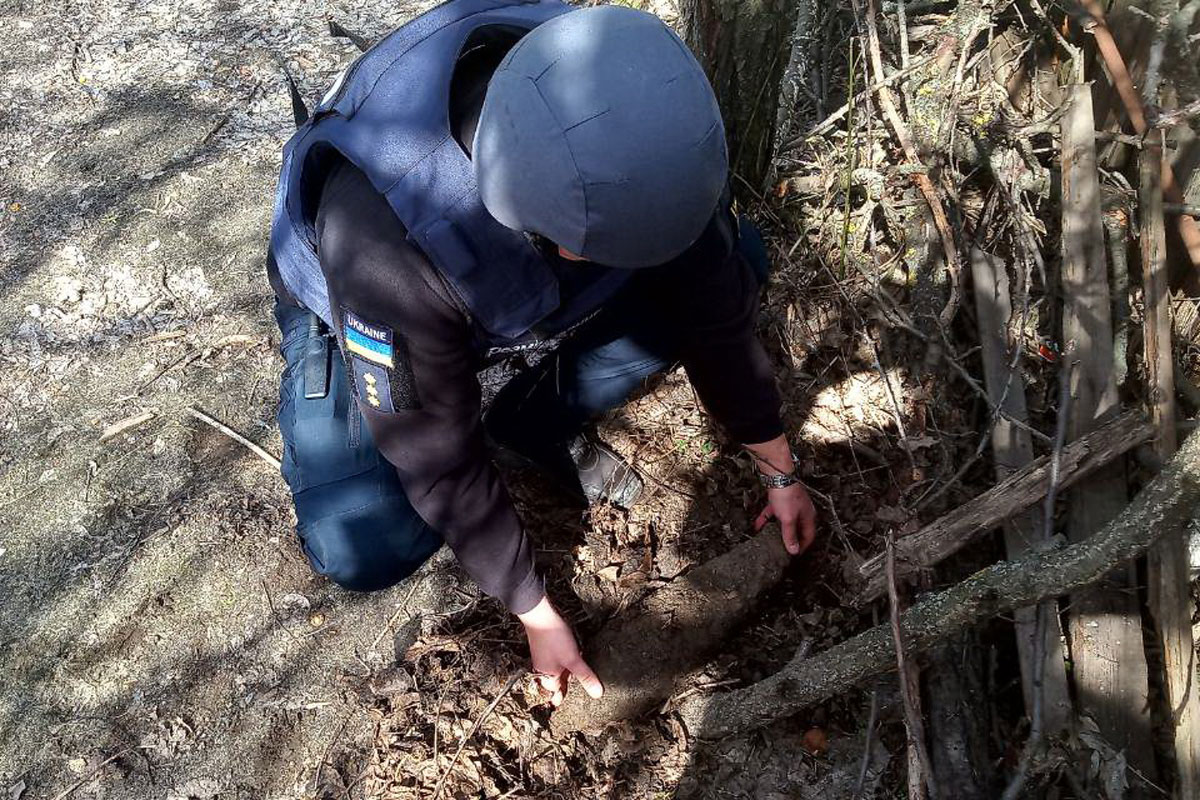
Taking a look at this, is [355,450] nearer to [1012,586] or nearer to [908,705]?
[908,705]

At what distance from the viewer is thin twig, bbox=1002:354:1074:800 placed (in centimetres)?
168

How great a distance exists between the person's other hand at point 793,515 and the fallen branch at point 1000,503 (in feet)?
0.69

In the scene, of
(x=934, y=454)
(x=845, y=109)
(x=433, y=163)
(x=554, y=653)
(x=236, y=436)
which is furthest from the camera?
(x=236, y=436)

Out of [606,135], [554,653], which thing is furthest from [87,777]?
[606,135]

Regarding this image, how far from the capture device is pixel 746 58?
2.33 meters

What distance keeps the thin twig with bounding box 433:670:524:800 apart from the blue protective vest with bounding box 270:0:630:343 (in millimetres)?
918

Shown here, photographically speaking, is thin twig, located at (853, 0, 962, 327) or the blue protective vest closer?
the blue protective vest

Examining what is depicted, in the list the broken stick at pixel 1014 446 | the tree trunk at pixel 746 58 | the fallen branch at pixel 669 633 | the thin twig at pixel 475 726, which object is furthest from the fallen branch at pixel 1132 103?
the thin twig at pixel 475 726

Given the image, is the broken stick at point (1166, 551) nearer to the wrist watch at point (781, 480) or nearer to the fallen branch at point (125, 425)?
the wrist watch at point (781, 480)

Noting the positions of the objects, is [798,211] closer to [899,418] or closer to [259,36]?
[899,418]

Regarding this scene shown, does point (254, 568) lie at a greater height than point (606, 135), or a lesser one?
lesser

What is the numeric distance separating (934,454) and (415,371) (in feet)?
4.61

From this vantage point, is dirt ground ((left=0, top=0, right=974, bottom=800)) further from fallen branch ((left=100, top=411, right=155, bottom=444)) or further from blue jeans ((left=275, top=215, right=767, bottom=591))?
blue jeans ((left=275, top=215, right=767, bottom=591))

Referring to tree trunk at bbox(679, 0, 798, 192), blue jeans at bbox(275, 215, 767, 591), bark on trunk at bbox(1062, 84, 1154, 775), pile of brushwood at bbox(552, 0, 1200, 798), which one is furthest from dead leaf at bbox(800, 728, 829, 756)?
tree trunk at bbox(679, 0, 798, 192)
